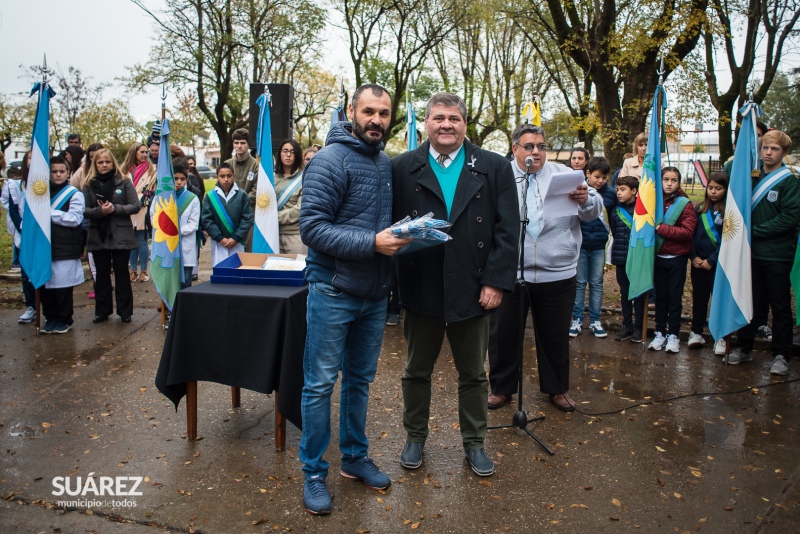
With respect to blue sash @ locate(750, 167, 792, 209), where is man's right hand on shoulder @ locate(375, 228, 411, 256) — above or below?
below

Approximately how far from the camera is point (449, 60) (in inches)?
1201

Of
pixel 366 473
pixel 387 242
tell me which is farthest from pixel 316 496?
pixel 387 242

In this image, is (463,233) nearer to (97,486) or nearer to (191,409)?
(191,409)

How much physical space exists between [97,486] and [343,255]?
6.50 feet

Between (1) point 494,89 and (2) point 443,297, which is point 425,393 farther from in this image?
(1) point 494,89

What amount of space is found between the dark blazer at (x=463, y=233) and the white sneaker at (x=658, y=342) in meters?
3.67

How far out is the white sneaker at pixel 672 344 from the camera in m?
6.61

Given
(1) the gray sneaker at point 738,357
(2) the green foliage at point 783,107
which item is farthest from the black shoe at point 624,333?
(2) the green foliage at point 783,107

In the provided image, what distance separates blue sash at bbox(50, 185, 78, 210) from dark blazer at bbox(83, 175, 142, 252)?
246 millimetres

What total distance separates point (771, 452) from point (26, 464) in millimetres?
4695

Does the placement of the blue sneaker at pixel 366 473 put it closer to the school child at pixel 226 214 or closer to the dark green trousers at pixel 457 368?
the dark green trousers at pixel 457 368

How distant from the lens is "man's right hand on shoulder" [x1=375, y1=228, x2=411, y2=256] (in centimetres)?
319

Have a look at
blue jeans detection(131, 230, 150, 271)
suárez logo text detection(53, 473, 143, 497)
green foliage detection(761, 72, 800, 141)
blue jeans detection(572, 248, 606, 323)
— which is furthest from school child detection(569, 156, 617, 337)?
green foliage detection(761, 72, 800, 141)

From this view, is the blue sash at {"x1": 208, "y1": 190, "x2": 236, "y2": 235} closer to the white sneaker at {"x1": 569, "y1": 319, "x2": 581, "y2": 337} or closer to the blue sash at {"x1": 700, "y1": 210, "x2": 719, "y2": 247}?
the white sneaker at {"x1": 569, "y1": 319, "x2": 581, "y2": 337}
